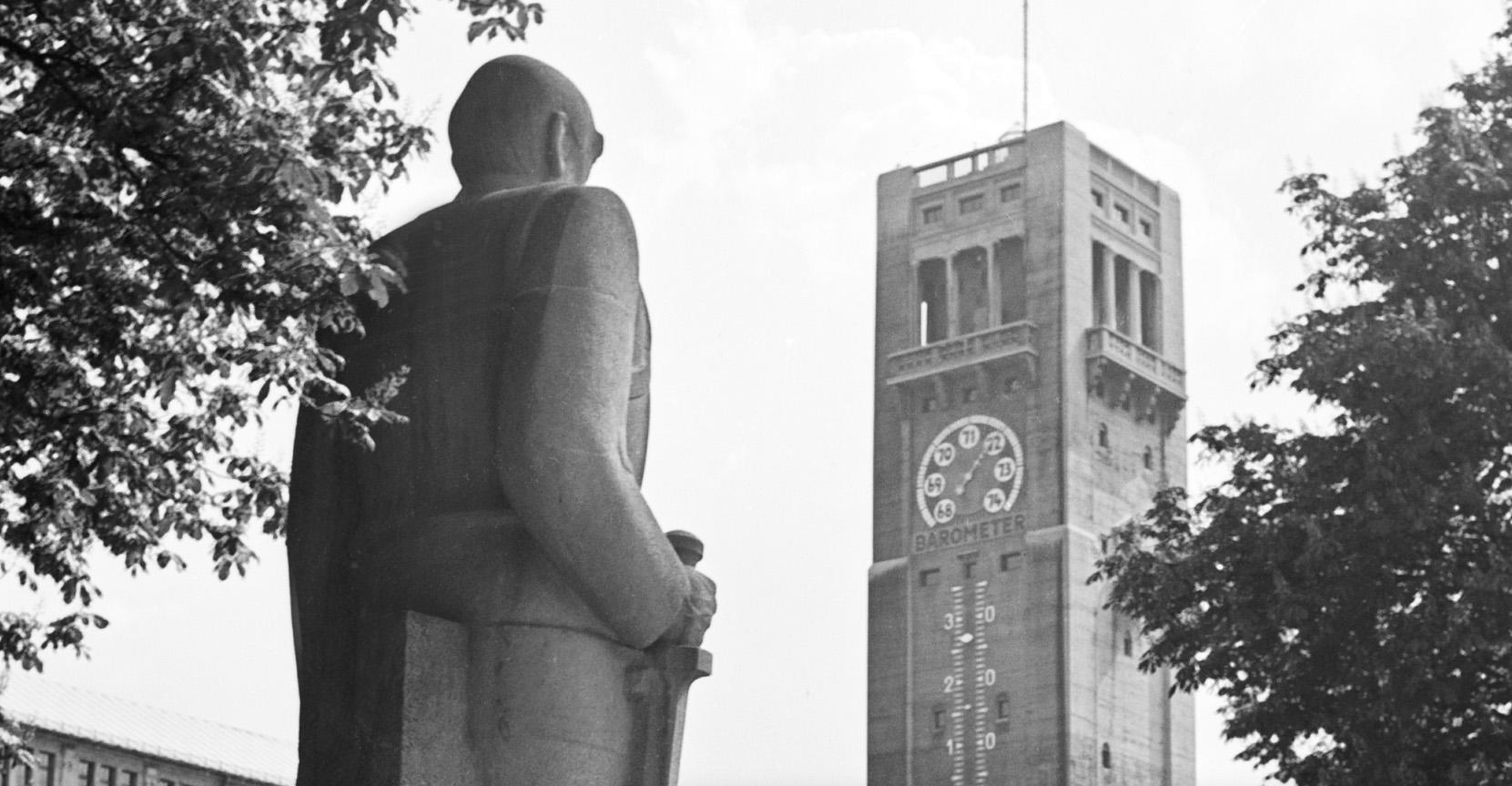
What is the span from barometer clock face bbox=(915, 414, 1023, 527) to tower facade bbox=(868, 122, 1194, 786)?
0.24 ft

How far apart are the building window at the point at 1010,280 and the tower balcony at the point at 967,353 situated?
1.20 m

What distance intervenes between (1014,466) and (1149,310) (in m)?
11.5

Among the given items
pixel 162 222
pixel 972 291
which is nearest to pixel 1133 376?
pixel 972 291

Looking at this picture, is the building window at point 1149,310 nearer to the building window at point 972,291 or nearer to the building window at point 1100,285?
the building window at point 1100,285

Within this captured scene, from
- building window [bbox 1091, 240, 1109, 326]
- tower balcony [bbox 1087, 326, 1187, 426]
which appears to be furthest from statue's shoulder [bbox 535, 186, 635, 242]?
building window [bbox 1091, 240, 1109, 326]

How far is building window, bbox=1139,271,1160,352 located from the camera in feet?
368

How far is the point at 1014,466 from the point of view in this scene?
105375mm

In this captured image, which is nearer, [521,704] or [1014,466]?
[521,704]

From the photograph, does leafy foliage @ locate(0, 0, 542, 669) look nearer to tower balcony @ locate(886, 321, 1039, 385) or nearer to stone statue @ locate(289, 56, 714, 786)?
stone statue @ locate(289, 56, 714, 786)

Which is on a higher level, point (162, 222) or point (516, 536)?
point (162, 222)

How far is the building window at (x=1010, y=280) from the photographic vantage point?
353ft

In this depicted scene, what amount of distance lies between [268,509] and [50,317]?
1.86 m

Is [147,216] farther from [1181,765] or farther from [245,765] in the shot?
[1181,765]

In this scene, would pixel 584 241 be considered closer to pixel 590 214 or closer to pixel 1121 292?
pixel 590 214
